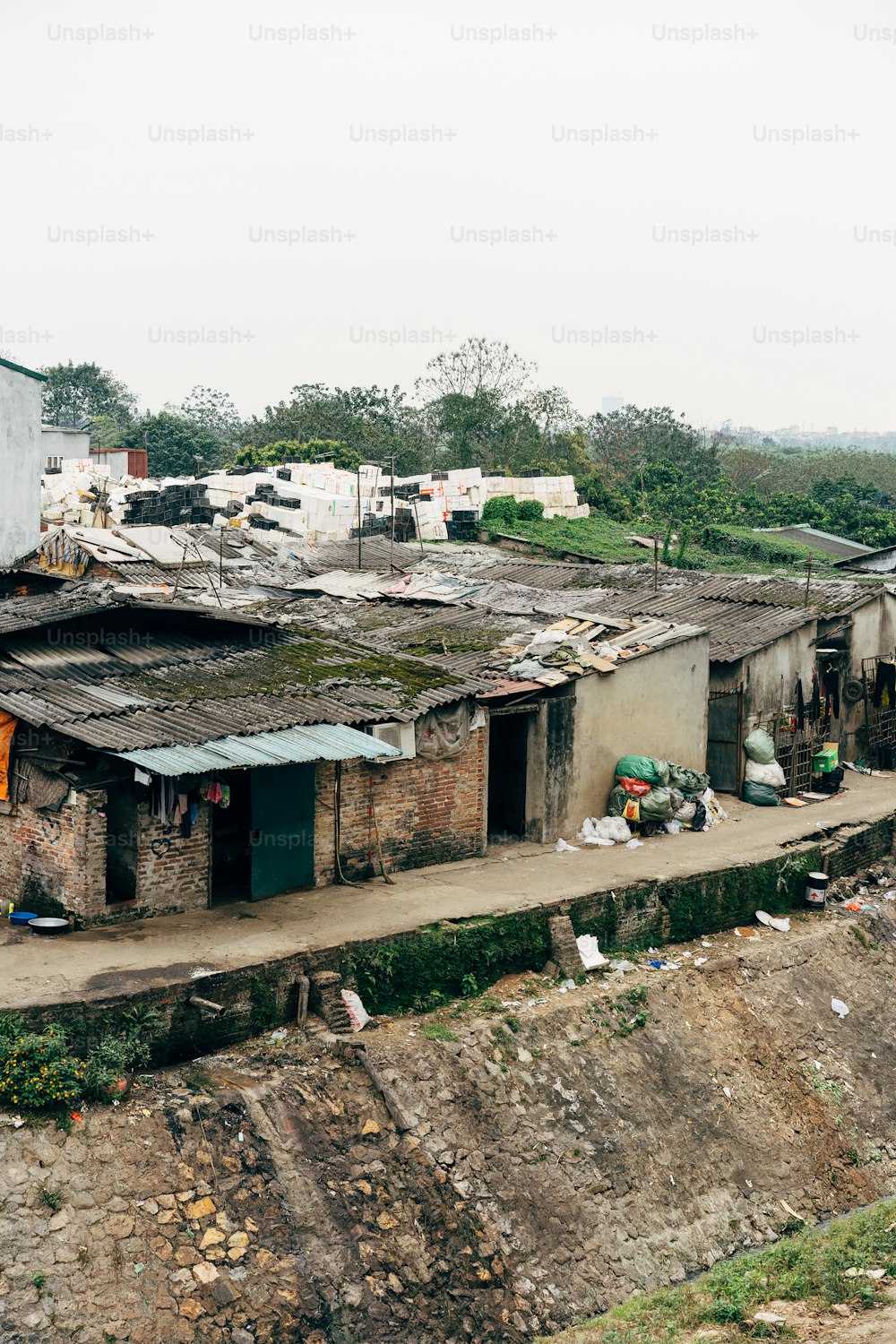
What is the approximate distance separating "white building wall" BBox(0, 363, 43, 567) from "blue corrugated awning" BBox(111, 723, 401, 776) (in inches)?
499

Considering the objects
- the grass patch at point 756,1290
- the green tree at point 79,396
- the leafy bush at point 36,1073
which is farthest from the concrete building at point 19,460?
the green tree at point 79,396

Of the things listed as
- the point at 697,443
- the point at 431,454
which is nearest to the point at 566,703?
the point at 431,454

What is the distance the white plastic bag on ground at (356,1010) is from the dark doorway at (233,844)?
1.84 metres

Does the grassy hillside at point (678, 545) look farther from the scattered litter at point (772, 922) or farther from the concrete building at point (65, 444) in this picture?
the concrete building at point (65, 444)

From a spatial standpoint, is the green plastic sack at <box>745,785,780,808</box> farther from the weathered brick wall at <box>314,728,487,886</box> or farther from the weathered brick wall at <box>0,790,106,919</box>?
the weathered brick wall at <box>0,790,106,919</box>

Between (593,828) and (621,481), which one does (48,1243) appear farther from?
(621,481)

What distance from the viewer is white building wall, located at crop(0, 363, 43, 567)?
2334 centimetres

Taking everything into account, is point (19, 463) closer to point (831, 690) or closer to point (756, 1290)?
point (831, 690)

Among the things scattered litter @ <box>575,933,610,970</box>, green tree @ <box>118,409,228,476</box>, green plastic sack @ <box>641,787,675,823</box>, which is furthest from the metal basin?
green tree @ <box>118,409,228,476</box>

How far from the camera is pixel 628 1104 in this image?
12242 mm

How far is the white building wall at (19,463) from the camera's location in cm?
2334

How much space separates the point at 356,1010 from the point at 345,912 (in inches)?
51.3

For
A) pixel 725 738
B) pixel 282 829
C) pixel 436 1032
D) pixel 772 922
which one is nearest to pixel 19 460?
pixel 282 829

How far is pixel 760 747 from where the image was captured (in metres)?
19.0
